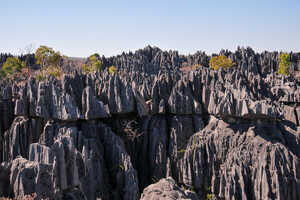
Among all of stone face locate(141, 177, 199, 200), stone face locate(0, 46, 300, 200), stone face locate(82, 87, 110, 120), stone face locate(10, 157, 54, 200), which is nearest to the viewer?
stone face locate(141, 177, 199, 200)

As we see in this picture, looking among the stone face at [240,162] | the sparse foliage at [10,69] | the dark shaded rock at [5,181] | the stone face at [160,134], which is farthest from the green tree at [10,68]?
Result: the dark shaded rock at [5,181]

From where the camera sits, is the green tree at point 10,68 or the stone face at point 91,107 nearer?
the stone face at point 91,107

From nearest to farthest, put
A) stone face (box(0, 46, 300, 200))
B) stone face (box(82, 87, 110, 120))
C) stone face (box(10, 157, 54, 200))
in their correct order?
stone face (box(10, 157, 54, 200)) < stone face (box(0, 46, 300, 200)) < stone face (box(82, 87, 110, 120))

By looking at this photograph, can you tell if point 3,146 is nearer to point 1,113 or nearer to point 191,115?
point 1,113

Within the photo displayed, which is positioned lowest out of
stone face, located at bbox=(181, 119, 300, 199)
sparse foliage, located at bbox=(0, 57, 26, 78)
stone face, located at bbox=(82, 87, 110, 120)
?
stone face, located at bbox=(181, 119, 300, 199)

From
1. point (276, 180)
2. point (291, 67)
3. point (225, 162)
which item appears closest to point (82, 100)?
point (225, 162)

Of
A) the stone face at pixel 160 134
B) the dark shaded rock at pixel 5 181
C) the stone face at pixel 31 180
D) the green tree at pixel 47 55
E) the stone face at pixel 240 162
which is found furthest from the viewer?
the green tree at pixel 47 55

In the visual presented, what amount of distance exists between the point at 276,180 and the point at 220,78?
36.1ft

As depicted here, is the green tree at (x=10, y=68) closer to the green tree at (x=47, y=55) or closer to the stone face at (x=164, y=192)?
the green tree at (x=47, y=55)

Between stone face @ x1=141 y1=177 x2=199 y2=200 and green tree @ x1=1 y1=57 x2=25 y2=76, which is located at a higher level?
green tree @ x1=1 y1=57 x2=25 y2=76

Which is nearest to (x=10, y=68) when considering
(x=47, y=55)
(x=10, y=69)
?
(x=10, y=69)

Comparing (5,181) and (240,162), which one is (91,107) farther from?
(5,181)

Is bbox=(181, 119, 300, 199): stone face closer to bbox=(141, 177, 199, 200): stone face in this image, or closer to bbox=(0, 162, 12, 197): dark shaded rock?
bbox=(141, 177, 199, 200): stone face

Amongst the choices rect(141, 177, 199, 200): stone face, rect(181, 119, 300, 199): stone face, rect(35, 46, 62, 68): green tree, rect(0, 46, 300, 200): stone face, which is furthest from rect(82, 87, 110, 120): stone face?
rect(35, 46, 62, 68): green tree
